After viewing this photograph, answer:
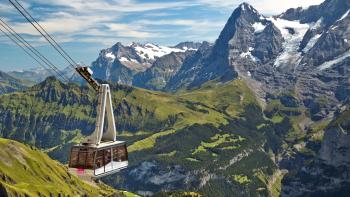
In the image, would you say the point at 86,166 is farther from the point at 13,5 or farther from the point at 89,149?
the point at 13,5

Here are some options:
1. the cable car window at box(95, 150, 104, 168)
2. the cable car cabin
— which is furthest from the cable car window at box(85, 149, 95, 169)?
the cable car window at box(95, 150, 104, 168)

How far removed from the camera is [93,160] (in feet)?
187

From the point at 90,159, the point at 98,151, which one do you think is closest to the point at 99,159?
the point at 98,151

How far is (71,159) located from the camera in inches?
2331

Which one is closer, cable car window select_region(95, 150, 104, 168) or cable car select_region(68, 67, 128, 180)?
cable car select_region(68, 67, 128, 180)

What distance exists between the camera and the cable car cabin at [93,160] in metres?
57.2

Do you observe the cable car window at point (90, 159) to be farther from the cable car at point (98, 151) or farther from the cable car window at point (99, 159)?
the cable car window at point (99, 159)

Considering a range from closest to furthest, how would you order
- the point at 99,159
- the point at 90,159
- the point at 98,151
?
the point at 90,159, the point at 98,151, the point at 99,159

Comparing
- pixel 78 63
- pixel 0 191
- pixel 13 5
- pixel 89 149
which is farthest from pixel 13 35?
pixel 0 191

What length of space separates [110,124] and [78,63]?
11.0 m

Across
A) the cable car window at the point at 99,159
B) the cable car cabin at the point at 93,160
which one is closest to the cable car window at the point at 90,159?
the cable car cabin at the point at 93,160

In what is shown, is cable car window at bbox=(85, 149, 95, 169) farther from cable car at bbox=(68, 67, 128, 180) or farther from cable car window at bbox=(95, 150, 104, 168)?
cable car window at bbox=(95, 150, 104, 168)

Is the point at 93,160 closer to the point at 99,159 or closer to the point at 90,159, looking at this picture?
the point at 90,159

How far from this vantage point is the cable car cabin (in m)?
57.2
